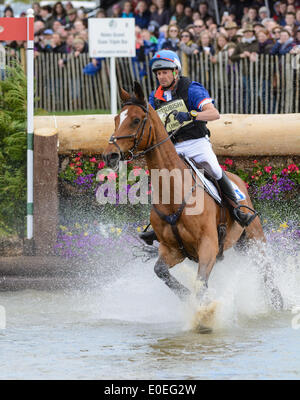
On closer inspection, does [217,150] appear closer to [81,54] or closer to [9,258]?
[9,258]

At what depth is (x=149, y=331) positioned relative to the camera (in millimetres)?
8086

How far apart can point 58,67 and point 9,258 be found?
8.39 meters

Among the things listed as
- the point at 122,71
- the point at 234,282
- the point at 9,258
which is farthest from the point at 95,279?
the point at 122,71

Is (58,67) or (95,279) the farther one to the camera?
(58,67)

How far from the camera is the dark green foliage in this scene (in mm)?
10914

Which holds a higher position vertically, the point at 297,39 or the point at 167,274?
the point at 297,39

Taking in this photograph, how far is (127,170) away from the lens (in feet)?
36.3

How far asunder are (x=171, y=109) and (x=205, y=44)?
834cm

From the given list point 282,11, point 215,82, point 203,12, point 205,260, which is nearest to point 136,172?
point 205,260

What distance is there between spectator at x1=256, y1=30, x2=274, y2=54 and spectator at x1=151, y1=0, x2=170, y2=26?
127 inches

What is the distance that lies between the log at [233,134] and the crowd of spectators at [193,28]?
4675 millimetres

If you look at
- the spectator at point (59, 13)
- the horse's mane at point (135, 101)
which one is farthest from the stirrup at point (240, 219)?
the spectator at point (59, 13)

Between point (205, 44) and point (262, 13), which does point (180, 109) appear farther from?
point (262, 13)

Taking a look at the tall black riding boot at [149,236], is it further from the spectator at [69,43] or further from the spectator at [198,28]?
the spectator at [69,43]
